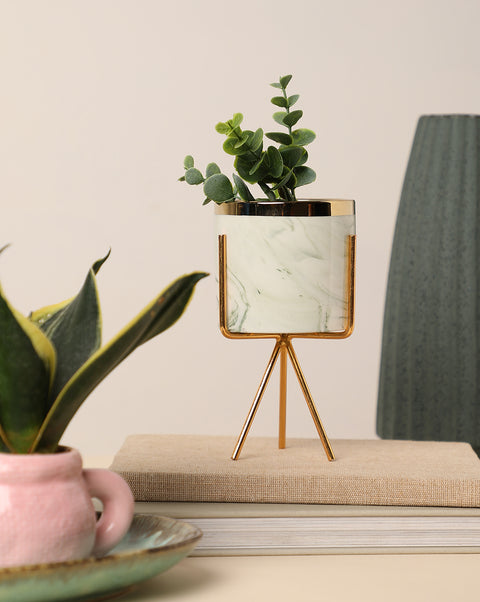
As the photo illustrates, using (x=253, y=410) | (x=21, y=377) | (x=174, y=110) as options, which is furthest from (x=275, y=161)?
(x=174, y=110)

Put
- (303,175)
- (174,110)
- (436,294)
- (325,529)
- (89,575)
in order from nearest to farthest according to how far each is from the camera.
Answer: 1. (89,575)
2. (325,529)
3. (303,175)
4. (436,294)
5. (174,110)

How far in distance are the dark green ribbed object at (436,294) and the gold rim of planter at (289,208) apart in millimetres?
360

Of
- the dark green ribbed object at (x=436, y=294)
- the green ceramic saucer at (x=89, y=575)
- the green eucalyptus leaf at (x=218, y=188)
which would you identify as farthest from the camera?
the dark green ribbed object at (x=436, y=294)

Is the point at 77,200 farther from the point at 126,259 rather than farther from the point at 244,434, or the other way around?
the point at 244,434

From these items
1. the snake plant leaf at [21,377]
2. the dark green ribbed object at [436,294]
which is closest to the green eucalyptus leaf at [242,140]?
the snake plant leaf at [21,377]

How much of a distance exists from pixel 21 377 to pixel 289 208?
29 centimetres

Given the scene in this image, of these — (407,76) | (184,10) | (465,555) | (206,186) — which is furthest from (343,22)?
(465,555)

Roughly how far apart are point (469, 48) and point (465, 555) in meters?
1.39

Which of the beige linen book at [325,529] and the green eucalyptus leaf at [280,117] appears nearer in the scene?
the beige linen book at [325,529]

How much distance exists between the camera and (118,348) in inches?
20.1

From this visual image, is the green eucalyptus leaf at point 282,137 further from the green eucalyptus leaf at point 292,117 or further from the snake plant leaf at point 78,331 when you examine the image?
the snake plant leaf at point 78,331

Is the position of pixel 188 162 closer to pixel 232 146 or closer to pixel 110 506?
pixel 232 146

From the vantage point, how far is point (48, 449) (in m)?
0.55

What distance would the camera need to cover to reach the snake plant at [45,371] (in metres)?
0.51
